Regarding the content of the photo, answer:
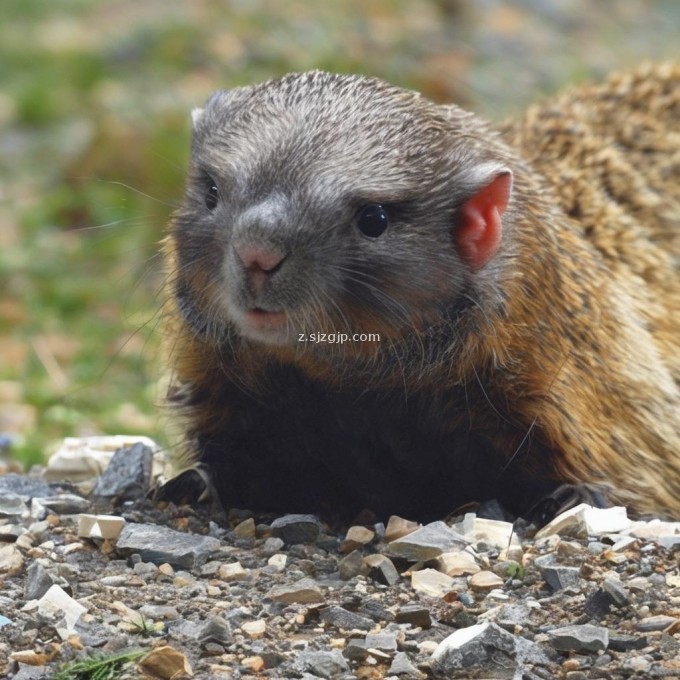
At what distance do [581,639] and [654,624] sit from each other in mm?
275

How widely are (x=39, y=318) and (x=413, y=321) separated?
556 cm

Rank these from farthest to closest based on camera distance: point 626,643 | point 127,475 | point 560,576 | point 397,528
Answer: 1. point 127,475
2. point 397,528
3. point 560,576
4. point 626,643

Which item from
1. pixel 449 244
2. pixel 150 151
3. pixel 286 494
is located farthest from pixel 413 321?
pixel 150 151

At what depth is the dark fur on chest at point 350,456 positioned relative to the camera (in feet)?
16.9

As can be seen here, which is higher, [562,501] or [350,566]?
[562,501]

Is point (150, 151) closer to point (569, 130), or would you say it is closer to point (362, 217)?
point (569, 130)

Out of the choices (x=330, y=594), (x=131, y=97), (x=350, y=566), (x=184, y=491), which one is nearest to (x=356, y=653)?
(x=330, y=594)

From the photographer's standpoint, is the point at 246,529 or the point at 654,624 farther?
the point at 246,529

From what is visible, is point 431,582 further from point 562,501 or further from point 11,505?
point 11,505

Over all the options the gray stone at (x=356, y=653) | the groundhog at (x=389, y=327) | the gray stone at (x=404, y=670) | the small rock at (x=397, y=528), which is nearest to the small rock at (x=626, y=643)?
the gray stone at (x=404, y=670)

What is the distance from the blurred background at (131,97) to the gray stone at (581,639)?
2493mm

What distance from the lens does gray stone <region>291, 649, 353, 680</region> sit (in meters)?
3.77

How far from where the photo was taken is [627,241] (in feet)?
20.8

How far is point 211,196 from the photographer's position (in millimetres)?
5004
